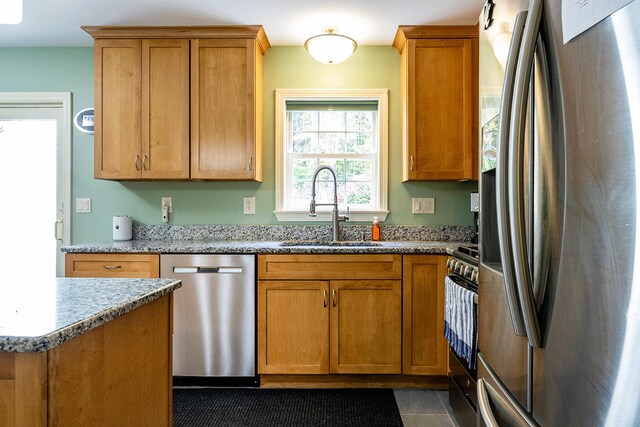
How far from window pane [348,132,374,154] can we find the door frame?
→ 2267 millimetres

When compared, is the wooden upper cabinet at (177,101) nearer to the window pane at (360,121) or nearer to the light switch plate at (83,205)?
the light switch plate at (83,205)

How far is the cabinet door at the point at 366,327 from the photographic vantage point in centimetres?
245

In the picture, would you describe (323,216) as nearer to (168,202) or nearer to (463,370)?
(168,202)

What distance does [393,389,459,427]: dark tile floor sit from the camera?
2.10 meters

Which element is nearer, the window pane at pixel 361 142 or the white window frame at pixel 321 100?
the white window frame at pixel 321 100

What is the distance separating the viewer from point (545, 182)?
781 mm

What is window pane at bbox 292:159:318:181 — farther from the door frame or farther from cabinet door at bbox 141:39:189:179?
the door frame

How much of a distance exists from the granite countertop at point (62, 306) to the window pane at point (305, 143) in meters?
2.01

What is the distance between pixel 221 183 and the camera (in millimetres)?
3100

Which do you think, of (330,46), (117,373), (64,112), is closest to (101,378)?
(117,373)

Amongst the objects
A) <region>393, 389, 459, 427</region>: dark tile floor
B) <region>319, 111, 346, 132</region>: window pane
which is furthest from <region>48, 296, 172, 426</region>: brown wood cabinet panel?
<region>319, 111, 346, 132</region>: window pane

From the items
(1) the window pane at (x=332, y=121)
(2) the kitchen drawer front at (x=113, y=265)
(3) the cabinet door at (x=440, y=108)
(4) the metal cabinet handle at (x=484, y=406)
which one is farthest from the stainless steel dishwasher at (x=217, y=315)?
(4) the metal cabinet handle at (x=484, y=406)

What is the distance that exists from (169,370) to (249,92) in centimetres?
201

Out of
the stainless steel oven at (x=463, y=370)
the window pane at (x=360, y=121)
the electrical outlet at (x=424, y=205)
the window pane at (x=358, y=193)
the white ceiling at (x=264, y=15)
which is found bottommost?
the stainless steel oven at (x=463, y=370)
